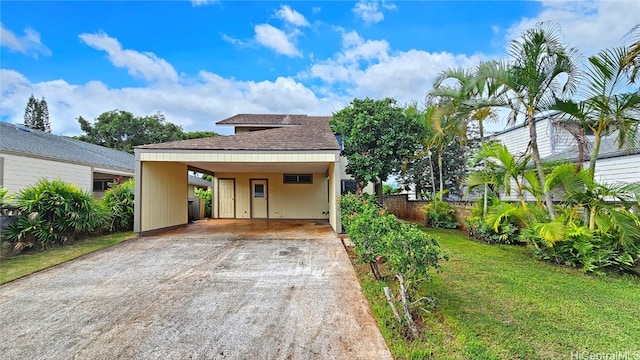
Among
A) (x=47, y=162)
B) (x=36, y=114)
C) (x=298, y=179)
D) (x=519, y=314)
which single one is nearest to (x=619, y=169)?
(x=519, y=314)

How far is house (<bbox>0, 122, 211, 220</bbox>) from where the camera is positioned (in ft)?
30.3

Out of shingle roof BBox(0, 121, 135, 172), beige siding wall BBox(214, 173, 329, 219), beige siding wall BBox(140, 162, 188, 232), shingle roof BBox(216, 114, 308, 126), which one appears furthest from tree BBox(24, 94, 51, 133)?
beige siding wall BBox(140, 162, 188, 232)

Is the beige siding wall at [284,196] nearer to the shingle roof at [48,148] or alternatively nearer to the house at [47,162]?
the house at [47,162]

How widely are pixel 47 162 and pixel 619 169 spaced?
1980cm

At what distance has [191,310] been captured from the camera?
3.27 meters

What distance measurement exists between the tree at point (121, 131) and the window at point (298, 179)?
19.2m

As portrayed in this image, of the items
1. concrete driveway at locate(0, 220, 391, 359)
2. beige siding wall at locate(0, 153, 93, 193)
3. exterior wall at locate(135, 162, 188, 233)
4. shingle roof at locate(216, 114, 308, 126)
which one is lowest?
concrete driveway at locate(0, 220, 391, 359)

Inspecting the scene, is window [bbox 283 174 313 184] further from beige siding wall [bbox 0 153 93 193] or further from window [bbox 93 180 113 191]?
window [bbox 93 180 113 191]

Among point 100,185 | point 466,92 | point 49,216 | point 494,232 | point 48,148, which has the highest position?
point 466,92

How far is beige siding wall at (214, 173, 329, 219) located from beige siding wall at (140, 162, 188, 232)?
8.60 ft

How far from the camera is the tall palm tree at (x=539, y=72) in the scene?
5199 mm

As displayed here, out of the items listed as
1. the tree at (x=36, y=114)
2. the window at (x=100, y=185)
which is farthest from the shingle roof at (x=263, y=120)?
the tree at (x=36, y=114)

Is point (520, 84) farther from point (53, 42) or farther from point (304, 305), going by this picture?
point (53, 42)

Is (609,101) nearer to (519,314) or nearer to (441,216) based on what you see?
(519,314)
